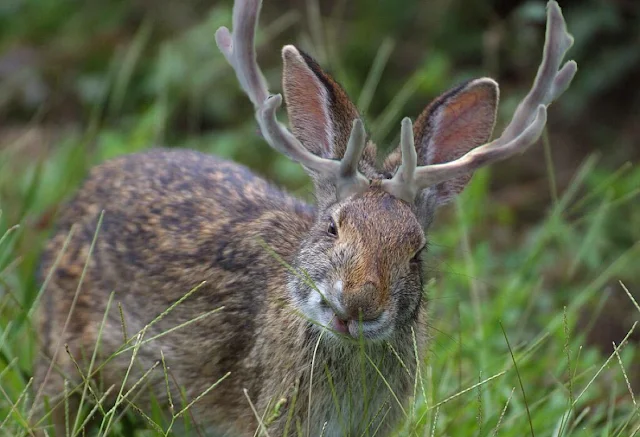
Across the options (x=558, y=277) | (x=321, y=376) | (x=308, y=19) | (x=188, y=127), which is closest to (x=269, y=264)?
(x=321, y=376)

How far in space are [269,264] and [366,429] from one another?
35.9 inches

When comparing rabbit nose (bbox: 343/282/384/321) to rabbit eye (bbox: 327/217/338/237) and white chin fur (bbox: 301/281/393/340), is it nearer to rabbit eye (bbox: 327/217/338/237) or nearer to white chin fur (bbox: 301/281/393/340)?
white chin fur (bbox: 301/281/393/340)

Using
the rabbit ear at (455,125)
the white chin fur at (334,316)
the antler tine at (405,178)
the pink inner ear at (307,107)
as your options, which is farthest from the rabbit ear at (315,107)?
the white chin fur at (334,316)

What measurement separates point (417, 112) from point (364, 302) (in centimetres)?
486

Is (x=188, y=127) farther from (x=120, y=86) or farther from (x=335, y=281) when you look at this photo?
(x=335, y=281)

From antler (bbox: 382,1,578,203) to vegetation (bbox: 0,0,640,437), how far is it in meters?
1.10

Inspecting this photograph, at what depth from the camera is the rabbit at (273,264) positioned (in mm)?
4203

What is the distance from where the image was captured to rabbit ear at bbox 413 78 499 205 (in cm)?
477

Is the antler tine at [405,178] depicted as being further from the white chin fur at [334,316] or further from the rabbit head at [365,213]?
the white chin fur at [334,316]

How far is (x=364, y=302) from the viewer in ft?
12.8

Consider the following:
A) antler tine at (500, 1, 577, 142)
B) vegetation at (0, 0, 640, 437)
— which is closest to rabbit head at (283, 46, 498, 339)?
antler tine at (500, 1, 577, 142)

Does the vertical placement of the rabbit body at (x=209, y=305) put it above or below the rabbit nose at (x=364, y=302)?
below

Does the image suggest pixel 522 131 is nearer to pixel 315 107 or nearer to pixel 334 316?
pixel 315 107

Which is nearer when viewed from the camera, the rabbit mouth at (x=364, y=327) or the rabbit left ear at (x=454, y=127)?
the rabbit mouth at (x=364, y=327)
